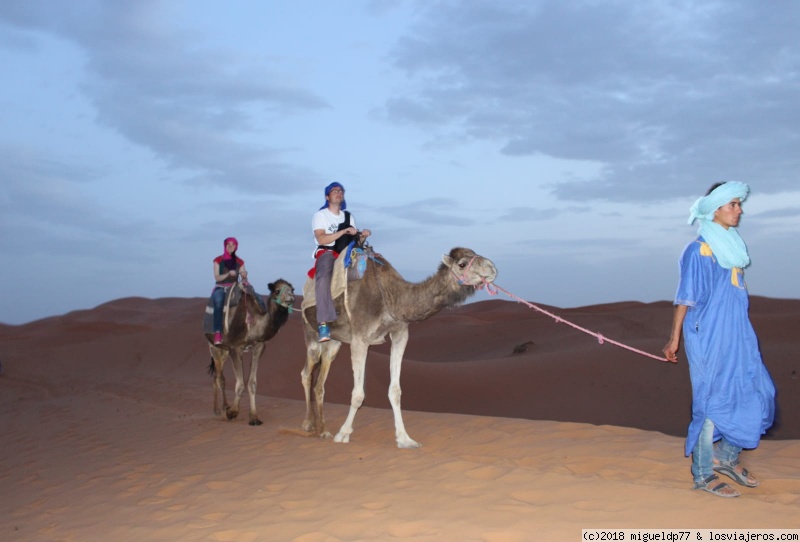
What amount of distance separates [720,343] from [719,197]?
1.21 m

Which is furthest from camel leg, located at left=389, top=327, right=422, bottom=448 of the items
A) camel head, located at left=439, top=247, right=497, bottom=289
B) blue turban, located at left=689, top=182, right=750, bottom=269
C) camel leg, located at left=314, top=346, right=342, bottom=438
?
blue turban, located at left=689, top=182, right=750, bottom=269

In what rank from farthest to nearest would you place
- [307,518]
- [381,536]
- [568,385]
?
[568,385], [307,518], [381,536]

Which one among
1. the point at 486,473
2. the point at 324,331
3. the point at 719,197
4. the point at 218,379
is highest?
the point at 719,197

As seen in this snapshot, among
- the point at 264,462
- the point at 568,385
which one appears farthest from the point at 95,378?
the point at 264,462

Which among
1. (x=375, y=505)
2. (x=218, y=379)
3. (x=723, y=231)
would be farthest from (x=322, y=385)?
(x=723, y=231)

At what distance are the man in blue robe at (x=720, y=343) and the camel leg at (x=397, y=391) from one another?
146 inches

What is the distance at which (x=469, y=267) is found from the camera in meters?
8.12

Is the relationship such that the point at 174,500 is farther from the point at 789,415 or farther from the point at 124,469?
the point at 789,415

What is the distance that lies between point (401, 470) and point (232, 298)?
6.42 m

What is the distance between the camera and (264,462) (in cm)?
824

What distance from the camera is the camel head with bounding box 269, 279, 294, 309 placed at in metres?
12.2

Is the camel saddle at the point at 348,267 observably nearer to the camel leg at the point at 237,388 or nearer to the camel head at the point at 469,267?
the camel head at the point at 469,267

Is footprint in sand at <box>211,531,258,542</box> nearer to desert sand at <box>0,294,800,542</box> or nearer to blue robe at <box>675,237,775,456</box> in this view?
desert sand at <box>0,294,800,542</box>

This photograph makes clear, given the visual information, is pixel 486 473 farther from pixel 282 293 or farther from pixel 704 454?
pixel 282 293
